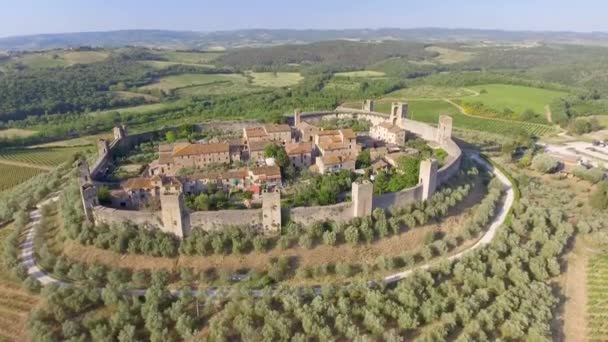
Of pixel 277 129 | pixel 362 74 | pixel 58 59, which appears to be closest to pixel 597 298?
pixel 277 129

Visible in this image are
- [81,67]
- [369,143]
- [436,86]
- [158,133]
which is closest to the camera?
[369,143]

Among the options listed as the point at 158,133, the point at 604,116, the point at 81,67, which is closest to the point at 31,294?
the point at 158,133

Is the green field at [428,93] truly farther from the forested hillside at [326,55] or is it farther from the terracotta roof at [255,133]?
the forested hillside at [326,55]

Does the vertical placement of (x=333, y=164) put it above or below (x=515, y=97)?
above

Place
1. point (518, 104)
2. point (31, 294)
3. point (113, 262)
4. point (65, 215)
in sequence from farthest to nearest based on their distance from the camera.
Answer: point (518, 104) < point (65, 215) < point (113, 262) < point (31, 294)

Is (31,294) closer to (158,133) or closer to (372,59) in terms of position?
(158,133)

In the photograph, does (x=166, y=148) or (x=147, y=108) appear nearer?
(x=166, y=148)

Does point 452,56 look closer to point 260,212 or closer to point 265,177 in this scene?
point 265,177
